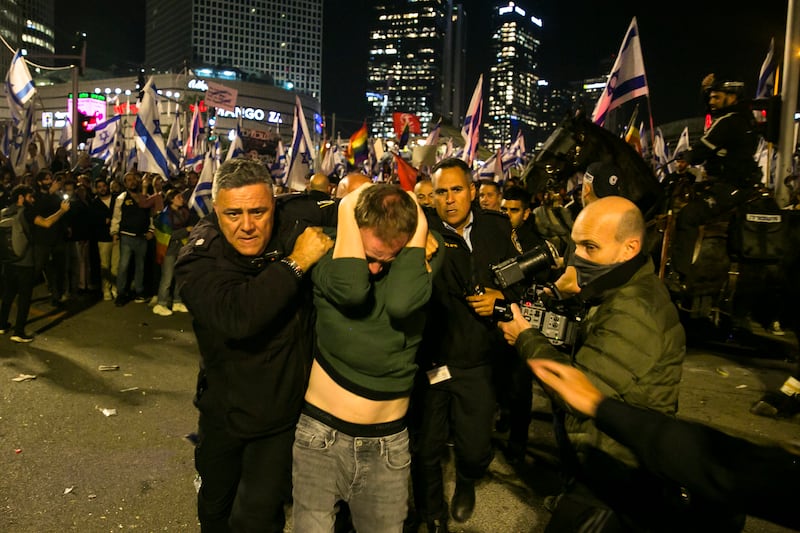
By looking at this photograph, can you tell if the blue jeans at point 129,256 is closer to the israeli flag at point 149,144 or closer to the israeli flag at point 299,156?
the israeli flag at point 149,144

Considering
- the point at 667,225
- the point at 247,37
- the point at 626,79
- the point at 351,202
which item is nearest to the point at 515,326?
the point at 351,202

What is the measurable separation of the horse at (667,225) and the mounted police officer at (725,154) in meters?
0.26

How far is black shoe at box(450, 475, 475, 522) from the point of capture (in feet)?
13.1

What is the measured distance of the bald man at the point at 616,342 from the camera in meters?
2.30

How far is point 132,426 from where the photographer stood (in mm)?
5492

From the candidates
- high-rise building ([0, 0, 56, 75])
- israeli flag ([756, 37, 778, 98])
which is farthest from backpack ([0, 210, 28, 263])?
high-rise building ([0, 0, 56, 75])

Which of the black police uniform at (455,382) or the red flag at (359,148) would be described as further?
the red flag at (359,148)

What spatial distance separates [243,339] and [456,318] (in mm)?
1695

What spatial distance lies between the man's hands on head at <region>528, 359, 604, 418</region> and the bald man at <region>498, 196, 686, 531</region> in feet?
1.05

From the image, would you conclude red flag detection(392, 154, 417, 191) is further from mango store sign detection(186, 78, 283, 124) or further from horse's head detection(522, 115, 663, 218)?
mango store sign detection(186, 78, 283, 124)

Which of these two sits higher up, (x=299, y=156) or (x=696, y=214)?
(x=299, y=156)

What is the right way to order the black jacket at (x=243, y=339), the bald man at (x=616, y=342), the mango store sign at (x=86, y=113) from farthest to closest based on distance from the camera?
→ the mango store sign at (x=86, y=113) → the black jacket at (x=243, y=339) → the bald man at (x=616, y=342)

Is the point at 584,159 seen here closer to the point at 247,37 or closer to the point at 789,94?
the point at 789,94

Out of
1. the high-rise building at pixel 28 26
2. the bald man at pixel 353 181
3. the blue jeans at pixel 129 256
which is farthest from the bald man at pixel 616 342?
the high-rise building at pixel 28 26
